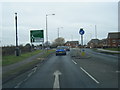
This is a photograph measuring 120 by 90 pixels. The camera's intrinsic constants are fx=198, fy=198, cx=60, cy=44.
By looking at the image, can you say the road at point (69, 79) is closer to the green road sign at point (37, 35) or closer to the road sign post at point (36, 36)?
the road sign post at point (36, 36)

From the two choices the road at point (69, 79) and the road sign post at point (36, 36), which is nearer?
the road at point (69, 79)

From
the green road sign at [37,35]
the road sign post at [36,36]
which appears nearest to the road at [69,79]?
the road sign post at [36,36]

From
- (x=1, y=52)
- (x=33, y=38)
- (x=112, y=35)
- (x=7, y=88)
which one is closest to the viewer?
(x=7, y=88)

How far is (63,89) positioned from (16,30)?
2449 cm

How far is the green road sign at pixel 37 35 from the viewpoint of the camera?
138 ft

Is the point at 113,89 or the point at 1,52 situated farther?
the point at 1,52

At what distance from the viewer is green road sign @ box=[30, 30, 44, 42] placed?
4218cm

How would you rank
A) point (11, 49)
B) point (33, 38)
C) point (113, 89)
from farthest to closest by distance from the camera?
point (33, 38) → point (11, 49) → point (113, 89)

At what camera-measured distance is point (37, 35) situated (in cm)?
4291

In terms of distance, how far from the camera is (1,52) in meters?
30.9

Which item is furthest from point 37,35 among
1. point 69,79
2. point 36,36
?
point 69,79

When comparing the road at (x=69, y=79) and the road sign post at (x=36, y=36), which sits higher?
the road sign post at (x=36, y=36)

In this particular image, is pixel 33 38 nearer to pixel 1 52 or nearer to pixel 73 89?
pixel 1 52

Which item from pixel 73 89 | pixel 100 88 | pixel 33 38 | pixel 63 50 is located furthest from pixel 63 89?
pixel 33 38
